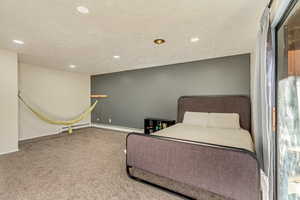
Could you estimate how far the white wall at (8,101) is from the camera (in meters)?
2.88

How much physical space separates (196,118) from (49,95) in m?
4.76

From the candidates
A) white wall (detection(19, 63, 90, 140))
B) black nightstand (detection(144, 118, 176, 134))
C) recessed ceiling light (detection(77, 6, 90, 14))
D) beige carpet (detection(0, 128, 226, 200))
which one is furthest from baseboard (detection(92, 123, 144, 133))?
recessed ceiling light (detection(77, 6, 90, 14))

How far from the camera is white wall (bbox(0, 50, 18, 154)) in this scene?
2.88 meters

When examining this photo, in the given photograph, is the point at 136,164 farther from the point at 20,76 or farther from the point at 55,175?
the point at 20,76

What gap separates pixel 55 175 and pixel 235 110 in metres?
3.77

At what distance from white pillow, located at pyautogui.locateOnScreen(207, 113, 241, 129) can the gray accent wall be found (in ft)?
2.10

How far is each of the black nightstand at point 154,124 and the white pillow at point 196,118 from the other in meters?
0.56

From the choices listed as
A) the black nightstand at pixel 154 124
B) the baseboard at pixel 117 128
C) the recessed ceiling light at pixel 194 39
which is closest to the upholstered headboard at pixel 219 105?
the black nightstand at pixel 154 124

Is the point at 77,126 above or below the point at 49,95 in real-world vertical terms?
below

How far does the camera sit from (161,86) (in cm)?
421

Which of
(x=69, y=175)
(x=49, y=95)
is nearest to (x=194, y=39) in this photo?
(x=69, y=175)

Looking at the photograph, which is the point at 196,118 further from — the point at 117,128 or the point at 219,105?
the point at 117,128

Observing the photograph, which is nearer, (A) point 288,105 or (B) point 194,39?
(A) point 288,105

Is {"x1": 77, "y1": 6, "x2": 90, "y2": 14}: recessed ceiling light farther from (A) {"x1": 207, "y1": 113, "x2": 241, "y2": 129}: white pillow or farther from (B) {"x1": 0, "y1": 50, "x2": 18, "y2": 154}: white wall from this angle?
(A) {"x1": 207, "y1": 113, "x2": 241, "y2": 129}: white pillow
